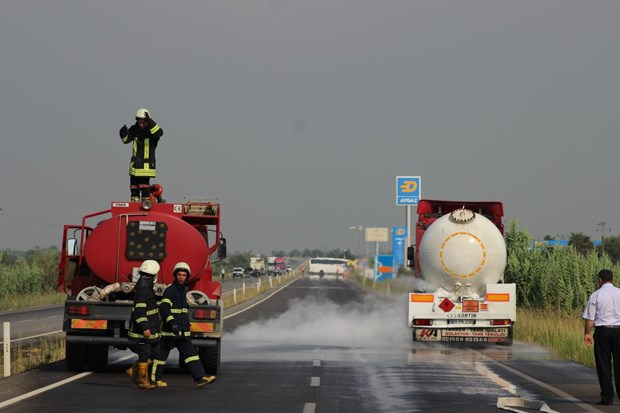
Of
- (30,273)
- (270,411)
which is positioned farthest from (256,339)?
(30,273)

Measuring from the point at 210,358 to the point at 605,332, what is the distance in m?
6.27

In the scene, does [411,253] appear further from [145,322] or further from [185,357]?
[145,322]

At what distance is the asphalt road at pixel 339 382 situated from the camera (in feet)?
44.0

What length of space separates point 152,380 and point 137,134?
4.85 m

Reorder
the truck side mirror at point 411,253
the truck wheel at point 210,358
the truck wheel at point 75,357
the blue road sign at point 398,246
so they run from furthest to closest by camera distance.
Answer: the blue road sign at point 398,246 < the truck side mirror at point 411,253 < the truck wheel at point 75,357 < the truck wheel at point 210,358

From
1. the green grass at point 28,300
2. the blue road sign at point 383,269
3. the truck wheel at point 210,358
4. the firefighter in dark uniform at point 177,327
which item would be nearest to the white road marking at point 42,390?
the firefighter in dark uniform at point 177,327

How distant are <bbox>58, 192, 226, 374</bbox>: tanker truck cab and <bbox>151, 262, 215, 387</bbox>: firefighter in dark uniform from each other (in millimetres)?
972

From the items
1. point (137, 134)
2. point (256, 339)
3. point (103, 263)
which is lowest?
point (256, 339)

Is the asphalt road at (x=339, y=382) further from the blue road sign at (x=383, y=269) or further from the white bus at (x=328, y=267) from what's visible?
the white bus at (x=328, y=267)

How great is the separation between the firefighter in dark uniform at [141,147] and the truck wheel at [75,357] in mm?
2685

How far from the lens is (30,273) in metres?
63.4

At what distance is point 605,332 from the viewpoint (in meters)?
14.2

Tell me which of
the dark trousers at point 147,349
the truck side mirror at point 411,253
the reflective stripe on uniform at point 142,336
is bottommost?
the dark trousers at point 147,349

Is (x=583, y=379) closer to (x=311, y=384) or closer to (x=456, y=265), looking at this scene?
(x=311, y=384)
